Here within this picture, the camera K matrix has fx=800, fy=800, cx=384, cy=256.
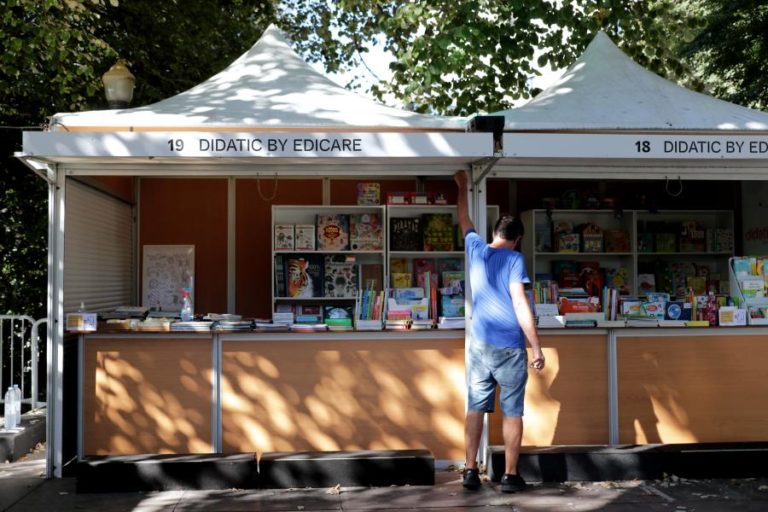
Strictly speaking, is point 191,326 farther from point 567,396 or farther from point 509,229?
point 567,396

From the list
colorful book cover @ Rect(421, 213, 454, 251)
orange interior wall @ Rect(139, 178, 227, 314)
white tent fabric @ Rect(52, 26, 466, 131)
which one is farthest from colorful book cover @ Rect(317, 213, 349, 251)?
white tent fabric @ Rect(52, 26, 466, 131)

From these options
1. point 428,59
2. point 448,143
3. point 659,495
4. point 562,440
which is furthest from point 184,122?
point 428,59

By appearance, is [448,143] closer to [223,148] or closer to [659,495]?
[223,148]

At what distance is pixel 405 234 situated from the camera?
795 cm

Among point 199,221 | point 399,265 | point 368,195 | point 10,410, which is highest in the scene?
point 368,195

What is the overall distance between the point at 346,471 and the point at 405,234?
9.87 ft

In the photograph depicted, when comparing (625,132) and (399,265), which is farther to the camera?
(399,265)

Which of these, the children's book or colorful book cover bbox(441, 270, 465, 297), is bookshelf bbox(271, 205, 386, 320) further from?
colorful book cover bbox(441, 270, 465, 297)

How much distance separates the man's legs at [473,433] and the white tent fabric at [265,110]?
2106 mm

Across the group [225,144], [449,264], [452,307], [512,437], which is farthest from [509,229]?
[449,264]

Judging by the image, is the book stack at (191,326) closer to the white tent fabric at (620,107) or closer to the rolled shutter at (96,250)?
the rolled shutter at (96,250)

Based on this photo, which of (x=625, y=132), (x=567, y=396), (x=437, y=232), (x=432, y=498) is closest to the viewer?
(x=432, y=498)

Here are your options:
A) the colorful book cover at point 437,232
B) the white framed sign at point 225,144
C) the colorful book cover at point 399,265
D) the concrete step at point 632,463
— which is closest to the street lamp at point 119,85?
the white framed sign at point 225,144

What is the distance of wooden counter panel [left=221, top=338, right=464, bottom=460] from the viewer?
5.90 m
